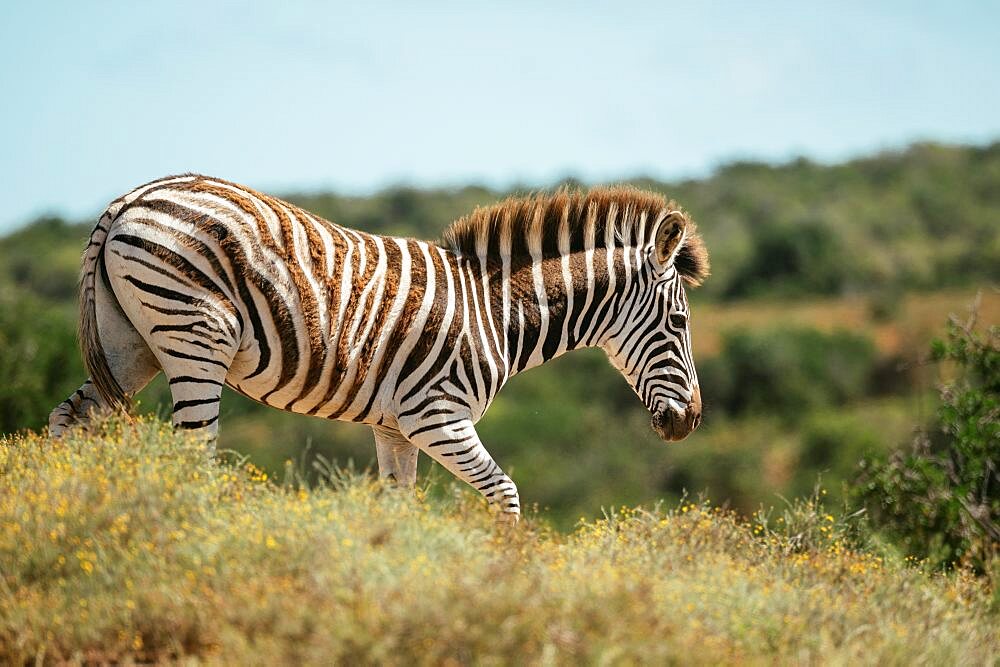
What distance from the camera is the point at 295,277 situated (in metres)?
8.81

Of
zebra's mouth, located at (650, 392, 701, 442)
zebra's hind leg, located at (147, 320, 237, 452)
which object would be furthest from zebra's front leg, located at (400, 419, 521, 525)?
zebra's mouth, located at (650, 392, 701, 442)

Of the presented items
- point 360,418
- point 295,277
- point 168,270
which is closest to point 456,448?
point 360,418

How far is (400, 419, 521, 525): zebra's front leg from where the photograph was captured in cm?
921

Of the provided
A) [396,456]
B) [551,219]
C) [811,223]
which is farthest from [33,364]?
[811,223]

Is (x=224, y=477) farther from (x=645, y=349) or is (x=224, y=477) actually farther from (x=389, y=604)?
(x=645, y=349)

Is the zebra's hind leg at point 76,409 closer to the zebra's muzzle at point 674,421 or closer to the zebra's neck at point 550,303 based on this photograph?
the zebra's neck at point 550,303

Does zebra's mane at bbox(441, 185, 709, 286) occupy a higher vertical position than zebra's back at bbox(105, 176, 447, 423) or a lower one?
higher

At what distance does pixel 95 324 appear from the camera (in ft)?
28.4

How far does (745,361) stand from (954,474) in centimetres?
4773

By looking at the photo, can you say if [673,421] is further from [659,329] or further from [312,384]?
[312,384]

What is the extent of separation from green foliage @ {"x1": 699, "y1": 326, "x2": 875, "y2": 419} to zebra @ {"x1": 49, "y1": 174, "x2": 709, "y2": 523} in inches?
1863

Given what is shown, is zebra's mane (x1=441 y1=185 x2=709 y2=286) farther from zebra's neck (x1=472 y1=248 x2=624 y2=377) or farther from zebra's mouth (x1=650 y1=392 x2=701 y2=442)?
zebra's mouth (x1=650 y1=392 x2=701 y2=442)

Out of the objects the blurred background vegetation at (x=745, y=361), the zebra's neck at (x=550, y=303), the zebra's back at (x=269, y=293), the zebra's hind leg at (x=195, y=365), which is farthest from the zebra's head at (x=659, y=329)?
the zebra's hind leg at (x=195, y=365)

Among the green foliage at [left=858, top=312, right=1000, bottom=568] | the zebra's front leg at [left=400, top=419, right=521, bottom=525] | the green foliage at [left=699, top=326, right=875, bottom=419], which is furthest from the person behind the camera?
the green foliage at [left=699, top=326, right=875, bottom=419]
